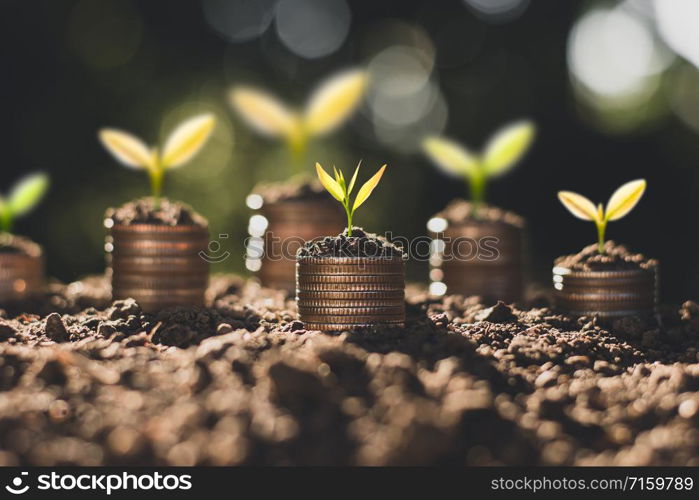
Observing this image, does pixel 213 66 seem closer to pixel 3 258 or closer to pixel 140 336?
pixel 3 258

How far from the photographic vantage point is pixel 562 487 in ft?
6.36

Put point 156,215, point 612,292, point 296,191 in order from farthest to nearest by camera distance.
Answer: point 296,191 < point 156,215 < point 612,292

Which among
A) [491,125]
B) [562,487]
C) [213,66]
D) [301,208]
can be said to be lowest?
[562,487]

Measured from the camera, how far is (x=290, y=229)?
15.3ft

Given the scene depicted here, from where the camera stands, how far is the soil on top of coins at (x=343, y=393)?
194 cm

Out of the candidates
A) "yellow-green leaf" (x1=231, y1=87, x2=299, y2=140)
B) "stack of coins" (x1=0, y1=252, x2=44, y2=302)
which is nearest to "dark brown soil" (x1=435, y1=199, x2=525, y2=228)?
"yellow-green leaf" (x1=231, y1=87, x2=299, y2=140)

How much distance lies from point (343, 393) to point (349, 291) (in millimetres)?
889

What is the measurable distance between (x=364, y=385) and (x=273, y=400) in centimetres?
32

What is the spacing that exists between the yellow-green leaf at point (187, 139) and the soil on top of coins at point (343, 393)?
1.01 m

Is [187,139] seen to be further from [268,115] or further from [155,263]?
[268,115]

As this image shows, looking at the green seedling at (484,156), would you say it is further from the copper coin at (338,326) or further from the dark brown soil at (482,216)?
the copper coin at (338,326)

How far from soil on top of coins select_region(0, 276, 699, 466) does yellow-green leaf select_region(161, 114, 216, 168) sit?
3.30ft

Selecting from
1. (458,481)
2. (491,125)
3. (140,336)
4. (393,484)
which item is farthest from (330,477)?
(491,125)

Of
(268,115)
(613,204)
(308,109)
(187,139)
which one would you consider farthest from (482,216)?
(187,139)
